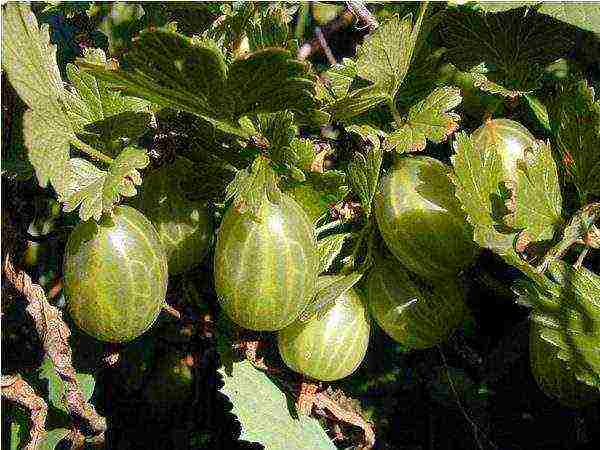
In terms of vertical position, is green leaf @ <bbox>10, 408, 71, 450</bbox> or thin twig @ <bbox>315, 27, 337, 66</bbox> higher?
thin twig @ <bbox>315, 27, 337, 66</bbox>

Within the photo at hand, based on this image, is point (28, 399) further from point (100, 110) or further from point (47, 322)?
point (100, 110)

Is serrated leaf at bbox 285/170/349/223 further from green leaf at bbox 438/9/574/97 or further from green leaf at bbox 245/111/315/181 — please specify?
green leaf at bbox 438/9/574/97

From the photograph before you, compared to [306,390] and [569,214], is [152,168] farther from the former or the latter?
[569,214]

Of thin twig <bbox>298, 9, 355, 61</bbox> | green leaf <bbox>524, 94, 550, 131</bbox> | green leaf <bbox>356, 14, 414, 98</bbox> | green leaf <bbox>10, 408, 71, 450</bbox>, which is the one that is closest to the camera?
green leaf <bbox>356, 14, 414, 98</bbox>

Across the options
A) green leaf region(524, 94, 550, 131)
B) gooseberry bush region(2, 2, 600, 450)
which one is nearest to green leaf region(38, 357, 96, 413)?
gooseberry bush region(2, 2, 600, 450)

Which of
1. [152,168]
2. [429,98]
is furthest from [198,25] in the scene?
[429,98]

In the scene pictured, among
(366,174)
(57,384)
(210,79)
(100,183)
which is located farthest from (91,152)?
(57,384)
